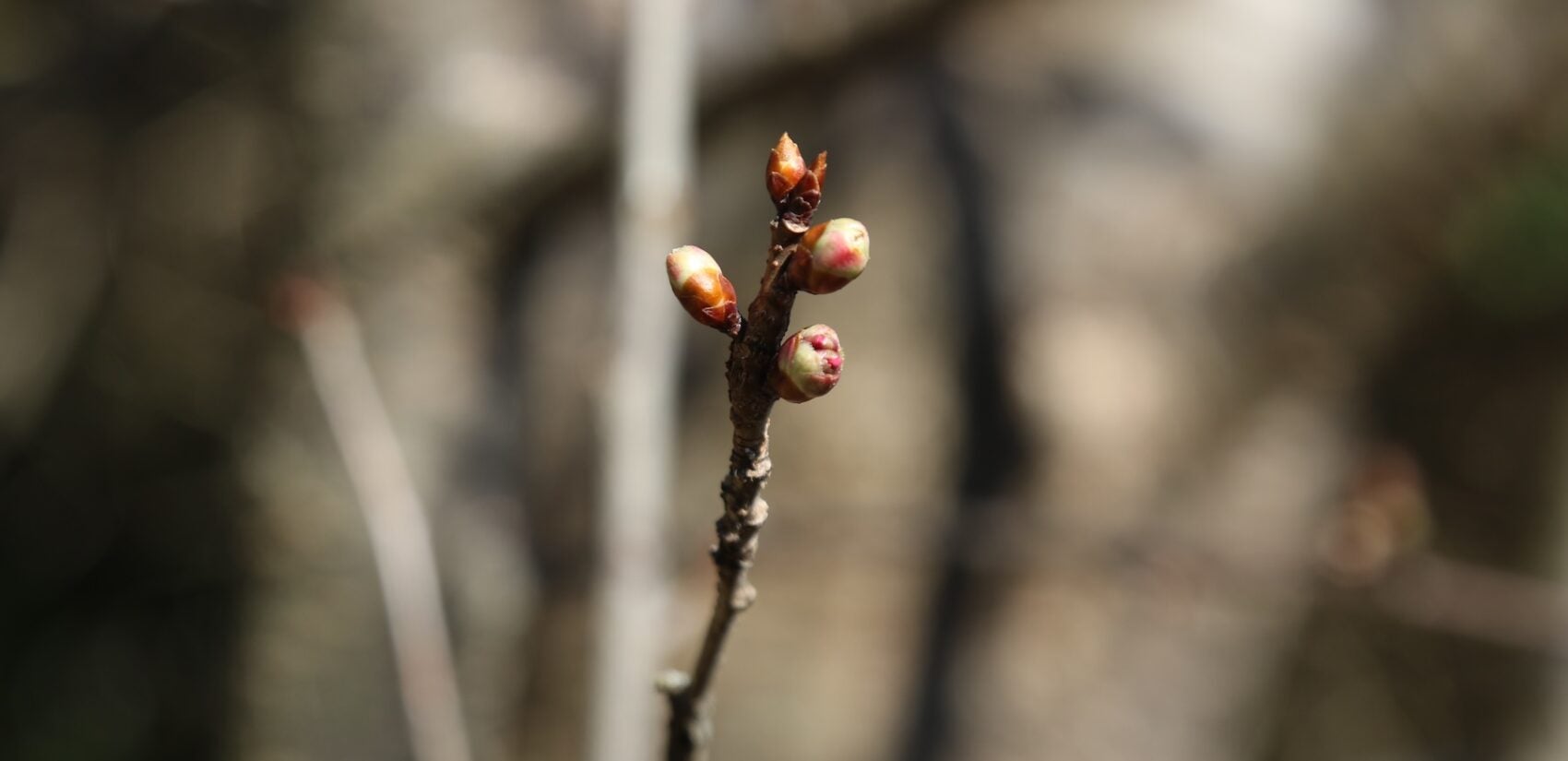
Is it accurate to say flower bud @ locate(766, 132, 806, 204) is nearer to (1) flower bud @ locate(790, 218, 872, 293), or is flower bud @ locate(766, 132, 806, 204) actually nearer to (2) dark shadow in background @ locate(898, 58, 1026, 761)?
(1) flower bud @ locate(790, 218, 872, 293)

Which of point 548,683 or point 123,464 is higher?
point 123,464

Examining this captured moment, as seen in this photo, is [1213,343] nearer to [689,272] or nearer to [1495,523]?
[1495,523]

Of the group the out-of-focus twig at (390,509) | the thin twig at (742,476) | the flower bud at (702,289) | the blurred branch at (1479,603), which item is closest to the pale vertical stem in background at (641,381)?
the out-of-focus twig at (390,509)

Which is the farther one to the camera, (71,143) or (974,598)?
(974,598)

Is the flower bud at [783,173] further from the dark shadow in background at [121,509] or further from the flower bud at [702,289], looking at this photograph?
the dark shadow in background at [121,509]

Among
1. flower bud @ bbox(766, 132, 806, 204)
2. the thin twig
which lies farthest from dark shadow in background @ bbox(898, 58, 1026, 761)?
flower bud @ bbox(766, 132, 806, 204)

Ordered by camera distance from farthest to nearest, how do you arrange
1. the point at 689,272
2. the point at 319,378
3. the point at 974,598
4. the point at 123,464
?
the point at 974,598, the point at 123,464, the point at 319,378, the point at 689,272

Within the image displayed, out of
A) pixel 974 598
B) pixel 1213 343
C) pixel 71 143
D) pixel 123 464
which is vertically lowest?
pixel 974 598

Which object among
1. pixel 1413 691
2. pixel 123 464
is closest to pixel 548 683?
pixel 123 464

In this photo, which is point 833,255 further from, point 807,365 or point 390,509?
point 390,509
